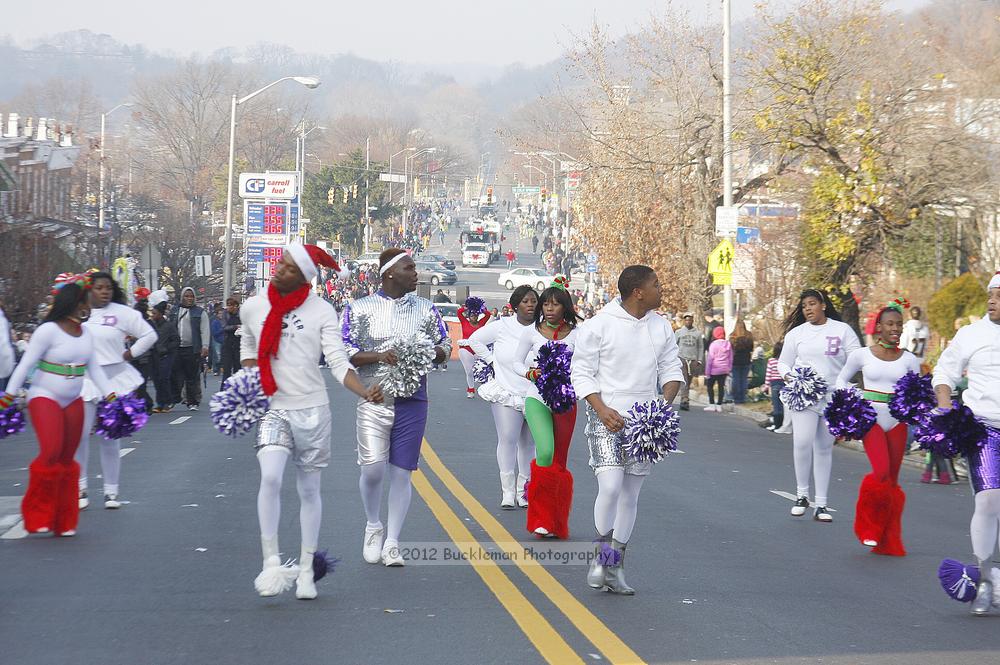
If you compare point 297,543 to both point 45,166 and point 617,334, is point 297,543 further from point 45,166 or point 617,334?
point 45,166

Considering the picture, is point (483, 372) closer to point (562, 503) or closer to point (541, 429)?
point (541, 429)

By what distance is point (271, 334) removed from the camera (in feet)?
26.1

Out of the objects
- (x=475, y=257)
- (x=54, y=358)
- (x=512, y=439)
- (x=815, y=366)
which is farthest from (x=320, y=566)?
(x=475, y=257)

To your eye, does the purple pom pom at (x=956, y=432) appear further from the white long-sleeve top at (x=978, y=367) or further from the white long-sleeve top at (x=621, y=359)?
the white long-sleeve top at (x=621, y=359)

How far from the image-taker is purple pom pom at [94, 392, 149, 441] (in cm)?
1138

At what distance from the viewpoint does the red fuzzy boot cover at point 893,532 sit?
1062 cm

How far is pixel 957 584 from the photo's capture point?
27.3 ft

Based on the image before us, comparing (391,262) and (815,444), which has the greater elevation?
(391,262)

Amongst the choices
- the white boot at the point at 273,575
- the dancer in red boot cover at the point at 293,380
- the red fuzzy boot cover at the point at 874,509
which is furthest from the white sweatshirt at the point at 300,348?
the red fuzzy boot cover at the point at 874,509

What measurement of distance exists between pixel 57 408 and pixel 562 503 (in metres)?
3.86

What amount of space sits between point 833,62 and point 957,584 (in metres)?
17.6

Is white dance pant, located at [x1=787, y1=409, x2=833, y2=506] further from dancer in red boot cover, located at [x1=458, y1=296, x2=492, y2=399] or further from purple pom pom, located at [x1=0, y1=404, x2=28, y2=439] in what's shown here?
purple pom pom, located at [x1=0, y1=404, x2=28, y2=439]

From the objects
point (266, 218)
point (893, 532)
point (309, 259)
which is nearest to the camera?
point (309, 259)

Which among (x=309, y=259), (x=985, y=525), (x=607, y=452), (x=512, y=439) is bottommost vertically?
(x=985, y=525)
